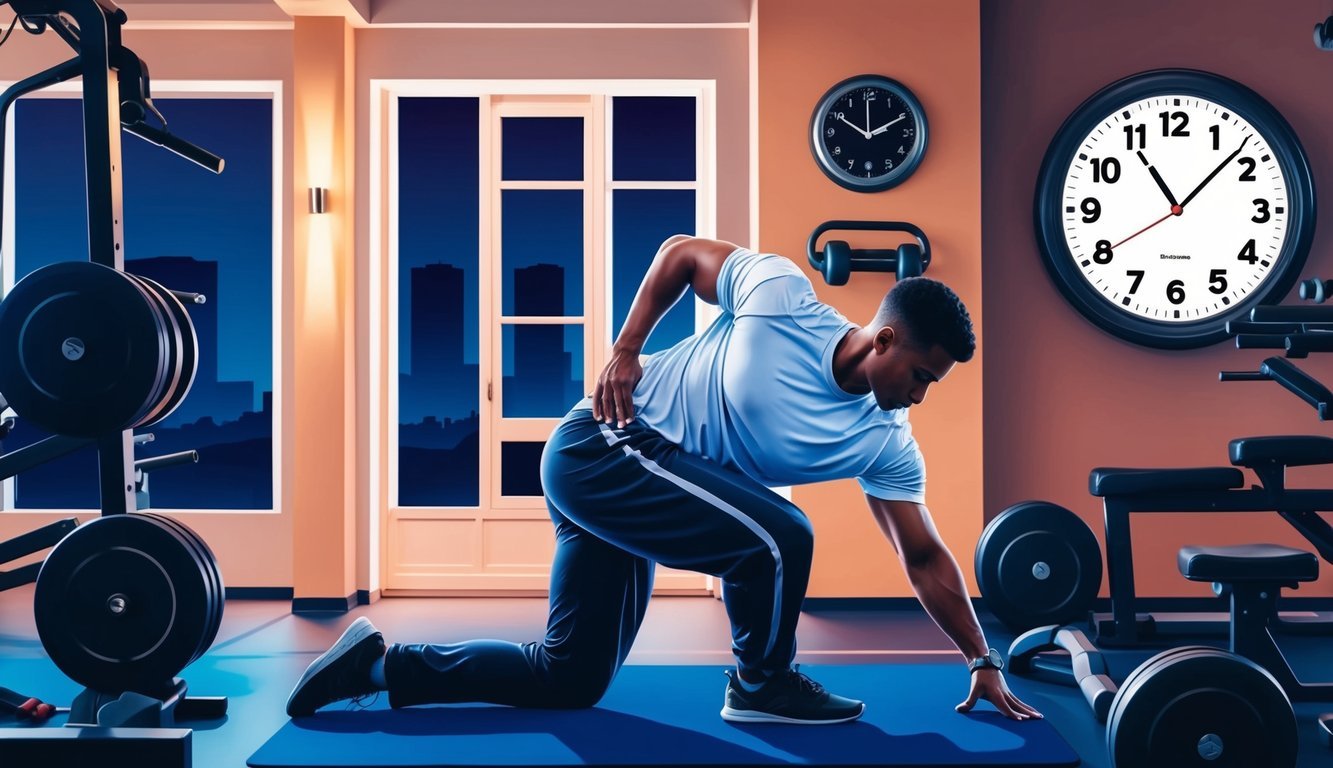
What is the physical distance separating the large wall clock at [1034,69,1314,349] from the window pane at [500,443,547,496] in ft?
7.67

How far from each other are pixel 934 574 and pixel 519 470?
2.38 metres

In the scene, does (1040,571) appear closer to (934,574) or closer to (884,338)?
(934,574)

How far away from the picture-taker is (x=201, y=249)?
405 centimetres

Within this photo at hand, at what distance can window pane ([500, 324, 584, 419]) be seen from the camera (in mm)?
4043

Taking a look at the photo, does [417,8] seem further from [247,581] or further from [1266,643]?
[1266,643]

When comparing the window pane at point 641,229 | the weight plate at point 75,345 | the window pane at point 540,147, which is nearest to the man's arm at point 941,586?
the weight plate at point 75,345

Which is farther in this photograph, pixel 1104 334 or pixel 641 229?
pixel 641 229

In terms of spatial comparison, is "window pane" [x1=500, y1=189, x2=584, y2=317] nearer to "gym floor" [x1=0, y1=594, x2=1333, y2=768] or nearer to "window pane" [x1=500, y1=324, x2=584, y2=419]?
"window pane" [x1=500, y1=324, x2=584, y2=419]

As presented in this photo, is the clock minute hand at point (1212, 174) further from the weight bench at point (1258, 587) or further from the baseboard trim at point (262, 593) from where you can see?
the baseboard trim at point (262, 593)

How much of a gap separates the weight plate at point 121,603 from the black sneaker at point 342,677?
286mm

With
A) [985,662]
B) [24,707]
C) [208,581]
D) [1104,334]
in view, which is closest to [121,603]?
[208,581]

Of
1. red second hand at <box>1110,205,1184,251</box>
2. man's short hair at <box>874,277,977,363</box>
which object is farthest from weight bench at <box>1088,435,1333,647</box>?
man's short hair at <box>874,277,977,363</box>

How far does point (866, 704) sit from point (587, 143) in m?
2.74

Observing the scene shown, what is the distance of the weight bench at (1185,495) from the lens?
8.82ft
